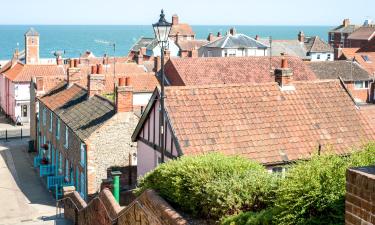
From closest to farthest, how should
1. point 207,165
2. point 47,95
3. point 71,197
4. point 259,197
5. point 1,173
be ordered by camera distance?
point 259,197 < point 207,165 < point 71,197 < point 1,173 < point 47,95

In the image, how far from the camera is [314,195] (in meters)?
8.69

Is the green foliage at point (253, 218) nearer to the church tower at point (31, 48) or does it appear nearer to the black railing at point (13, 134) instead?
the black railing at point (13, 134)

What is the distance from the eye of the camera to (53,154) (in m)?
37.4

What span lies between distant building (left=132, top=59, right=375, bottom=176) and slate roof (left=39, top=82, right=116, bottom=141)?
7292mm

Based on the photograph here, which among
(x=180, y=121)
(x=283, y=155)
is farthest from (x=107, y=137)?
(x=283, y=155)

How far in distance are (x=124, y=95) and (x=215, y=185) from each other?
1859cm

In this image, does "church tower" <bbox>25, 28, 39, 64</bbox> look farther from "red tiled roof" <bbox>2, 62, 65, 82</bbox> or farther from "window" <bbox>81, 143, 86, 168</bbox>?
"window" <bbox>81, 143, 86, 168</bbox>

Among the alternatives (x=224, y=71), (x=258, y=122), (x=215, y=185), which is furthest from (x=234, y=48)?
(x=215, y=185)

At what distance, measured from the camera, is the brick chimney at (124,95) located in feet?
93.9

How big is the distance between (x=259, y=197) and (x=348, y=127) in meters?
11.9

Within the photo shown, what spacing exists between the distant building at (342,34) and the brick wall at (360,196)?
334 feet

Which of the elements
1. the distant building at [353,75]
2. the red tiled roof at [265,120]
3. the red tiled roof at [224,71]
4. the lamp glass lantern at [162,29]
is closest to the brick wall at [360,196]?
the lamp glass lantern at [162,29]

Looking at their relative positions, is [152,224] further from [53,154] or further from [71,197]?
[53,154]
